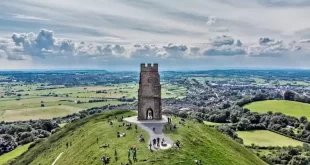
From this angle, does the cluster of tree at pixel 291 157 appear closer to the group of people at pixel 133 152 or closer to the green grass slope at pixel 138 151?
the green grass slope at pixel 138 151

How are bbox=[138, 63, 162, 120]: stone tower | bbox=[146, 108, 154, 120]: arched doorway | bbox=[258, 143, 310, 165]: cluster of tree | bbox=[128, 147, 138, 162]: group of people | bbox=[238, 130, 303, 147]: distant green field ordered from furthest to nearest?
bbox=[238, 130, 303, 147]: distant green field → bbox=[258, 143, 310, 165]: cluster of tree → bbox=[146, 108, 154, 120]: arched doorway → bbox=[138, 63, 162, 120]: stone tower → bbox=[128, 147, 138, 162]: group of people

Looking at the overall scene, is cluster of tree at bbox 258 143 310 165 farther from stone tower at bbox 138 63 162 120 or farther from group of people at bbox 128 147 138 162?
group of people at bbox 128 147 138 162

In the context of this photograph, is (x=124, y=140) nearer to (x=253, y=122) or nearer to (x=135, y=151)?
(x=135, y=151)

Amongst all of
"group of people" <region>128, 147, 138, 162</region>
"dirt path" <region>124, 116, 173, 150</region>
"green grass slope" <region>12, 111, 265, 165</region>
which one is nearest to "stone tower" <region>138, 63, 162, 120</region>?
"dirt path" <region>124, 116, 173, 150</region>

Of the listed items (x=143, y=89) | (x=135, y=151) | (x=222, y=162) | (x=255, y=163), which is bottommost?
(x=255, y=163)

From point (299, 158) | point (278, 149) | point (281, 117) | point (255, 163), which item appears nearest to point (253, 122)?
point (281, 117)

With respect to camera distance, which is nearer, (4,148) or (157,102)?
(157,102)

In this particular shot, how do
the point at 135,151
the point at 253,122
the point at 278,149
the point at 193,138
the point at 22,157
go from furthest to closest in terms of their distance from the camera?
the point at 253,122 → the point at 278,149 → the point at 22,157 → the point at 193,138 → the point at 135,151

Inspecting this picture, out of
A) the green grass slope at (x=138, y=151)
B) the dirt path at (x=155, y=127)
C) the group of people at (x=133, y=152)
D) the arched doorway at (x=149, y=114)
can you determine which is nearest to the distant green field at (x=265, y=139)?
the green grass slope at (x=138, y=151)
